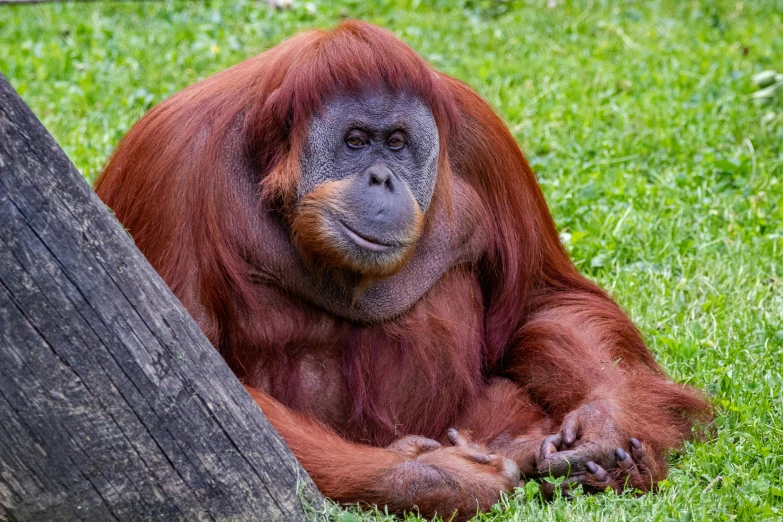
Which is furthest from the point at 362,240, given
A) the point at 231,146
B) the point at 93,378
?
the point at 93,378

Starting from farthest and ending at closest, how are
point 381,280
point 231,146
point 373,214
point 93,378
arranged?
point 381,280, point 231,146, point 373,214, point 93,378

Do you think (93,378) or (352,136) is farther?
(352,136)

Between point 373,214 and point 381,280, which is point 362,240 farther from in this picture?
point 381,280

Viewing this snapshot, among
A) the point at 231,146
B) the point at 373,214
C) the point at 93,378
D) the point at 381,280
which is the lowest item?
the point at 381,280

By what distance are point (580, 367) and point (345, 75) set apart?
4.03 ft

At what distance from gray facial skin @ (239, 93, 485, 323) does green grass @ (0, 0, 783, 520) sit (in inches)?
29.6

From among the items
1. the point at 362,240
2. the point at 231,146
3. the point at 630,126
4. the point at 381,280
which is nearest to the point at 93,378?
the point at 362,240

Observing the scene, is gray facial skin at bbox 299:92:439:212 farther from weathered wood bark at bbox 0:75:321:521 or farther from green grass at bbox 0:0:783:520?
green grass at bbox 0:0:783:520

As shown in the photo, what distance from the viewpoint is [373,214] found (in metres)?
3.02

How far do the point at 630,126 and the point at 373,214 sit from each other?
3162 mm

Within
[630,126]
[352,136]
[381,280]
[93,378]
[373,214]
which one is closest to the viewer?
[93,378]

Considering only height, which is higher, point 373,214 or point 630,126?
point 373,214

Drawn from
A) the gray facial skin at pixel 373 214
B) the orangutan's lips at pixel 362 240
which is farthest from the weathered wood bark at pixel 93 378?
the gray facial skin at pixel 373 214

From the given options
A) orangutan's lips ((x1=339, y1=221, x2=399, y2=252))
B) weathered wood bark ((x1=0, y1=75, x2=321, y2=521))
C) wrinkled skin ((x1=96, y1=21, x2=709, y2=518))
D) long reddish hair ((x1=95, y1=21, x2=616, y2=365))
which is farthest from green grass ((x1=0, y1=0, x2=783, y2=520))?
long reddish hair ((x1=95, y1=21, x2=616, y2=365))
